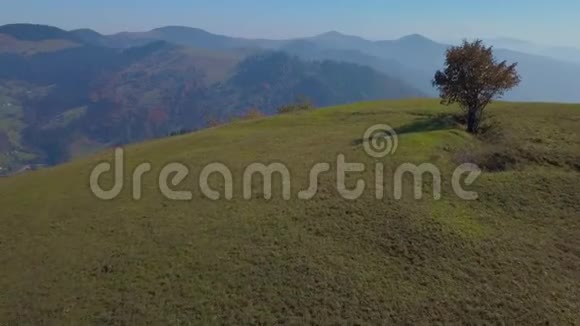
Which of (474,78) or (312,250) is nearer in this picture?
(312,250)

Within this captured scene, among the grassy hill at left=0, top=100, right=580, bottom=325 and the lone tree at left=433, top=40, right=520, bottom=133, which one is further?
the lone tree at left=433, top=40, right=520, bottom=133

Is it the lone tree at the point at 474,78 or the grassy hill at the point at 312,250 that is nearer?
the grassy hill at the point at 312,250

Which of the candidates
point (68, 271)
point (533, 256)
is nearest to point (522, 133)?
point (533, 256)

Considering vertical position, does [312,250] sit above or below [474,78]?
below

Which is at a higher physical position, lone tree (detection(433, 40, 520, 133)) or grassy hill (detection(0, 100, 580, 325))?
lone tree (detection(433, 40, 520, 133))
